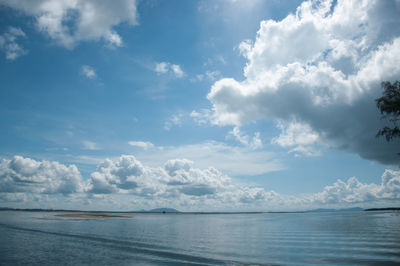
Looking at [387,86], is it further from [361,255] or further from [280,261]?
[280,261]

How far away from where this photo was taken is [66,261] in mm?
22250

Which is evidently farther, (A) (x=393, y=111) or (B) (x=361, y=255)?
(A) (x=393, y=111)

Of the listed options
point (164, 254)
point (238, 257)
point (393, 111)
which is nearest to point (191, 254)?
point (164, 254)

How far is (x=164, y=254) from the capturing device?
25.8 m

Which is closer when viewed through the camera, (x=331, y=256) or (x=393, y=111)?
(x=331, y=256)

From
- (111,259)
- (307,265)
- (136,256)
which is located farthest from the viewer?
(136,256)

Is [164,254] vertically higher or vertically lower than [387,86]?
lower

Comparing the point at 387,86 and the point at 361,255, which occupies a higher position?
the point at 387,86

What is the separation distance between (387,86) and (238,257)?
2860cm

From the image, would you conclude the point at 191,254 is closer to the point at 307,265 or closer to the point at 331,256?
the point at 307,265

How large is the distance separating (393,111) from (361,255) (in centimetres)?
1937

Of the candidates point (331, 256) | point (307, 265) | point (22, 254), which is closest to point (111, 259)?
point (22, 254)

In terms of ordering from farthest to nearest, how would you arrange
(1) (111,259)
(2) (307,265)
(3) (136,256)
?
1. (3) (136,256)
2. (1) (111,259)
3. (2) (307,265)

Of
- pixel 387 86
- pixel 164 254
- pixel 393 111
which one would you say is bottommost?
pixel 164 254
